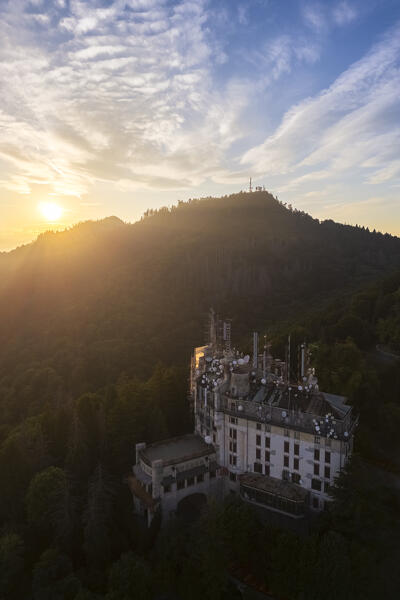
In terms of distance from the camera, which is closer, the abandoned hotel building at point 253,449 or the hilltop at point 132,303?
the abandoned hotel building at point 253,449

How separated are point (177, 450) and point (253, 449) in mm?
9851

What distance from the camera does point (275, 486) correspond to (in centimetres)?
4862

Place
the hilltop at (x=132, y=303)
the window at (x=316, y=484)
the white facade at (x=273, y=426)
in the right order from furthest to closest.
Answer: the hilltop at (x=132, y=303) < the window at (x=316, y=484) < the white facade at (x=273, y=426)

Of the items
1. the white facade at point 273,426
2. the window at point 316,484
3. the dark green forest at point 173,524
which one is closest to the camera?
the dark green forest at point 173,524

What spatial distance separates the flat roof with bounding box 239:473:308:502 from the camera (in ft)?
153

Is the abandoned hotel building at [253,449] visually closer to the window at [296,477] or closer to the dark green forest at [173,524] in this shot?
the window at [296,477]

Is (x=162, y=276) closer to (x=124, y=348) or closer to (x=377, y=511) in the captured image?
(x=124, y=348)

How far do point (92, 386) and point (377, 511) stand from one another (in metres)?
92.5

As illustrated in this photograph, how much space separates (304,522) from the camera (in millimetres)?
46812

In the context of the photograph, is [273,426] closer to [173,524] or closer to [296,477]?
[296,477]

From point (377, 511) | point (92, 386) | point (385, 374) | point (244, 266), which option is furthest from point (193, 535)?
point (244, 266)

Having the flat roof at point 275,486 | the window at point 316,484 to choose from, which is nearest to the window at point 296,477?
the flat roof at point 275,486

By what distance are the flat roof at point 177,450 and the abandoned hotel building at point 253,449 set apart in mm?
126

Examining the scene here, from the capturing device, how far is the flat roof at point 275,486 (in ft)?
153
